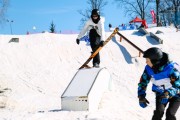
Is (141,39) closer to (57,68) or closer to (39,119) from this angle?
(57,68)

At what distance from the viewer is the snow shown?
26.5 feet

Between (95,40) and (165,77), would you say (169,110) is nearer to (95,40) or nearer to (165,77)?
(165,77)

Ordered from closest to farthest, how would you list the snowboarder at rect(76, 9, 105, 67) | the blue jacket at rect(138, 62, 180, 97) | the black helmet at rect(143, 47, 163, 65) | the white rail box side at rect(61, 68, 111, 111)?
the black helmet at rect(143, 47, 163, 65) → the blue jacket at rect(138, 62, 180, 97) → the white rail box side at rect(61, 68, 111, 111) → the snowboarder at rect(76, 9, 105, 67)

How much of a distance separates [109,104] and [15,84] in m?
5.88

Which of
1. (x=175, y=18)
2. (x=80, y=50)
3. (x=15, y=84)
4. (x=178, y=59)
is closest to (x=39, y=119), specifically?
(x=15, y=84)

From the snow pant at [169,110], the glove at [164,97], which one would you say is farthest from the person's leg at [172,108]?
the glove at [164,97]

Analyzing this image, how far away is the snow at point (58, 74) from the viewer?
808 centimetres

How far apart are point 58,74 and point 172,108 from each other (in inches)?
391

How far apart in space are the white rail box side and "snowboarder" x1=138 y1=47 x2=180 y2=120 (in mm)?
2563

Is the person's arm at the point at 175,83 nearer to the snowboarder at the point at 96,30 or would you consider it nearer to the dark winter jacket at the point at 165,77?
the dark winter jacket at the point at 165,77

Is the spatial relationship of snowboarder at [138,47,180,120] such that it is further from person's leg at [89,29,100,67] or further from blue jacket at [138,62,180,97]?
person's leg at [89,29,100,67]

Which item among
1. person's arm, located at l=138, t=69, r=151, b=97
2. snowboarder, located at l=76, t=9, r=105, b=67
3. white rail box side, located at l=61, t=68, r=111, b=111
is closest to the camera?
person's arm, located at l=138, t=69, r=151, b=97

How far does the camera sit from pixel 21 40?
18062 mm

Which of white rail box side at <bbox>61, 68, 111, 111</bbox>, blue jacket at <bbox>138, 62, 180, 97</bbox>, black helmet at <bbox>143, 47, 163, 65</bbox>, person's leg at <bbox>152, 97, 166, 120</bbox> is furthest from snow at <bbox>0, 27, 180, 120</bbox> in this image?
black helmet at <bbox>143, 47, 163, 65</bbox>
